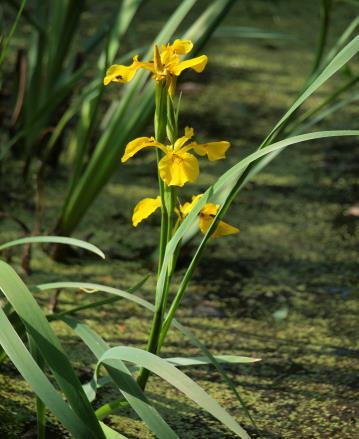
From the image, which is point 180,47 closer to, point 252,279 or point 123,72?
point 123,72

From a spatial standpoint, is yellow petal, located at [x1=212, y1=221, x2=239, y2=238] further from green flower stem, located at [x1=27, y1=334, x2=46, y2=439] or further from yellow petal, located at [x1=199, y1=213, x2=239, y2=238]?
green flower stem, located at [x1=27, y1=334, x2=46, y2=439]

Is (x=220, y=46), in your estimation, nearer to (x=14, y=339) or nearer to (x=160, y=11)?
(x=160, y=11)

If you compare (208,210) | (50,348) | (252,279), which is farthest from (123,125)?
(50,348)

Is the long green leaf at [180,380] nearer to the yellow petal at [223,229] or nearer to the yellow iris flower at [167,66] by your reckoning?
the yellow petal at [223,229]

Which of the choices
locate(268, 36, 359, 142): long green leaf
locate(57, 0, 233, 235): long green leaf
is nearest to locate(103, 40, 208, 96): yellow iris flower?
locate(268, 36, 359, 142): long green leaf

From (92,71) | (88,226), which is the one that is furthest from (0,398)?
(92,71)
